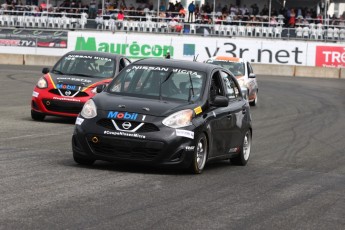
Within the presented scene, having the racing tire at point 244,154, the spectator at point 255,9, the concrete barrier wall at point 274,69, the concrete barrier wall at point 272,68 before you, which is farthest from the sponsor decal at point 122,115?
the spectator at point 255,9

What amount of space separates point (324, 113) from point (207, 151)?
15.8m

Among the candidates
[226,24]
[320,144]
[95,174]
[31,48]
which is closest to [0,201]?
[95,174]

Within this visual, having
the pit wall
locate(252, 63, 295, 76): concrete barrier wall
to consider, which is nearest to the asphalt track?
locate(252, 63, 295, 76): concrete barrier wall

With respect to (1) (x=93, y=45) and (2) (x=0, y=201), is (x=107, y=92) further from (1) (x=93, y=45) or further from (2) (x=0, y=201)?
(1) (x=93, y=45)

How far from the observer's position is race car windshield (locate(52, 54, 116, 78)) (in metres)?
20.2

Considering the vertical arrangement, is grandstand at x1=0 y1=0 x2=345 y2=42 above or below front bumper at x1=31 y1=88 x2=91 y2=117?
below

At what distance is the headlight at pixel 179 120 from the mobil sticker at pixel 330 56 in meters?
41.2

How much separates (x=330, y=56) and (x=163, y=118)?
137 feet

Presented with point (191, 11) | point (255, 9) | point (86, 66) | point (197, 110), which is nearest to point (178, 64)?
point (197, 110)

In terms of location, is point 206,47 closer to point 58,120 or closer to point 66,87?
point 58,120

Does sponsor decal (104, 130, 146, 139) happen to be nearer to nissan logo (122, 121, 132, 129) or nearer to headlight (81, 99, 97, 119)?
nissan logo (122, 121, 132, 129)

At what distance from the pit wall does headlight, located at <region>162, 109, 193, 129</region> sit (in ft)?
130

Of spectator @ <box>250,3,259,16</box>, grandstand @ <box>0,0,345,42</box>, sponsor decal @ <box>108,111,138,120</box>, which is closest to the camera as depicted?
sponsor decal @ <box>108,111,138,120</box>

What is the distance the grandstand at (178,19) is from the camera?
53.6m
